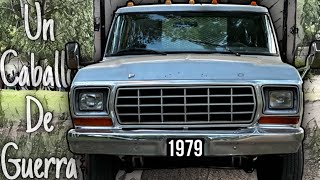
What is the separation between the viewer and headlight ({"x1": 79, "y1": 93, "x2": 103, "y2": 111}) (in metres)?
5.23

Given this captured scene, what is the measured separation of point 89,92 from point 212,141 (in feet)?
3.59

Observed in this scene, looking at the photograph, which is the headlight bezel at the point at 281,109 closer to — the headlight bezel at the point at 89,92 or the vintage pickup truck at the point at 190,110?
the vintage pickup truck at the point at 190,110

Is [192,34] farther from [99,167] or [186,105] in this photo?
[99,167]

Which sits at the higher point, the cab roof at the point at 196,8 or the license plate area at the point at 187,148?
the cab roof at the point at 196,8

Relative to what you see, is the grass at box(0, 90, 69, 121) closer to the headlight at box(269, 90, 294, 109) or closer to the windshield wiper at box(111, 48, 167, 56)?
the windshield wiper at box(111, 48, 167, 56)

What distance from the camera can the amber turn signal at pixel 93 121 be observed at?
519cm

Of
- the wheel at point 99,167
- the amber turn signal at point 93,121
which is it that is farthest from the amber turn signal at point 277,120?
the wheel at point 99,167

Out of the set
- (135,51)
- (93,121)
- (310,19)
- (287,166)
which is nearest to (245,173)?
(310,19)

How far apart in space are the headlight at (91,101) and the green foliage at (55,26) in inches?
102

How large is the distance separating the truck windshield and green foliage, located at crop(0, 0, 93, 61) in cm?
142

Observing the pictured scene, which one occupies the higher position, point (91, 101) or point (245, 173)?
point (91, 101)

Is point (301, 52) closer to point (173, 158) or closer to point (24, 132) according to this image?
point (173, 158)

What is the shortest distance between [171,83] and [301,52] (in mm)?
3055

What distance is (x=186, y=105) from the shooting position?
16.7 feet
